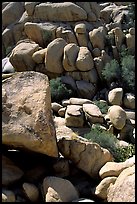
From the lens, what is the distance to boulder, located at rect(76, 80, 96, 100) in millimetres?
20812

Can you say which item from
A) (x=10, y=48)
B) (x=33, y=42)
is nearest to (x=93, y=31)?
(x=33, y=42)

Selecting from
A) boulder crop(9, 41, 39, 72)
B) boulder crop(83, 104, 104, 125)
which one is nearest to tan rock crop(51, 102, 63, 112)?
boulder crop(83, 104, 104, 125)

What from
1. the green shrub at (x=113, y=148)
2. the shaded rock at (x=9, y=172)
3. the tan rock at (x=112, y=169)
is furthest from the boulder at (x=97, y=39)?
the shaded rock at (x=9, y=172)

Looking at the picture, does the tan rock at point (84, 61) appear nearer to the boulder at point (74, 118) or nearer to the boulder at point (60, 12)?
the boulder at point (60, 12)

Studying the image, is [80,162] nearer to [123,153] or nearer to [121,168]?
[121,168]

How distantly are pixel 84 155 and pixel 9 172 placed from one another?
2.15 m

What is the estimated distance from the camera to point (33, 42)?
23453mm

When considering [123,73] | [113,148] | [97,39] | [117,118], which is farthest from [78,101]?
[113,148]

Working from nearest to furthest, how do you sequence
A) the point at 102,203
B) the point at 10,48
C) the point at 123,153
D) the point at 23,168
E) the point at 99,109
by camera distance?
1. the point at 102,203
2. the point at 23,168
3. the point at 123,153
4. the point at 99,109
5. the point at 10,48

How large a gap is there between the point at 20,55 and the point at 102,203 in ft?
47.8

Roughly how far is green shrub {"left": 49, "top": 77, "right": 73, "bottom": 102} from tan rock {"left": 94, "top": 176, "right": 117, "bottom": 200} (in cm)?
1112

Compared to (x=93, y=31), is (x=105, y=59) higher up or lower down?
lower down

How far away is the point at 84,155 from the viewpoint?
1021 cm

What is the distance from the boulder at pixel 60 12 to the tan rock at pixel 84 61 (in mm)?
3853
